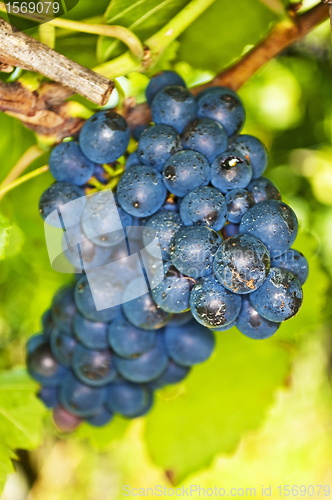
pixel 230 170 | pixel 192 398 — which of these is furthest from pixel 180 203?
pixel 192 398

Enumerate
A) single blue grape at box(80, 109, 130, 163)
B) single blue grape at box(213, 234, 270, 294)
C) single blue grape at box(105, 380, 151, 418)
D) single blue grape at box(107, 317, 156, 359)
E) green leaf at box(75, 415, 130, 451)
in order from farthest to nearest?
green leaf at box(75, 415, 130, 451)
single blue grape at box(105, 380, 151, 418)
single blue grape at box(107, 317, 156, 359)
single blue grape at box(80, 109, 130, 163)
single blue grape at box(213, 234, 270, 294)

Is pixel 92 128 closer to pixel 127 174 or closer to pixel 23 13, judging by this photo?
pixel 127 174

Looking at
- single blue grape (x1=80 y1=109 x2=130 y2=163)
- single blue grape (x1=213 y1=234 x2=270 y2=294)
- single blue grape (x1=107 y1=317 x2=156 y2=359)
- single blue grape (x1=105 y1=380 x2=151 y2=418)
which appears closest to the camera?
single blue grape (x1=213 y1=234 x2=270 y2=294)

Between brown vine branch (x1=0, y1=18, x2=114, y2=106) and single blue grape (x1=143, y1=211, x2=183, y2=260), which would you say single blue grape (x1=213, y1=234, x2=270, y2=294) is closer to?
single blue grape (x1=143, y1=211, x2=183, y2=260)

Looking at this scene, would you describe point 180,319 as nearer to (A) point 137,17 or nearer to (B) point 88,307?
(B) point 88,307

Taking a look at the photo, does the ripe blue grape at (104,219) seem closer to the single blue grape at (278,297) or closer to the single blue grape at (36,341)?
the single blue grape at (278,297)

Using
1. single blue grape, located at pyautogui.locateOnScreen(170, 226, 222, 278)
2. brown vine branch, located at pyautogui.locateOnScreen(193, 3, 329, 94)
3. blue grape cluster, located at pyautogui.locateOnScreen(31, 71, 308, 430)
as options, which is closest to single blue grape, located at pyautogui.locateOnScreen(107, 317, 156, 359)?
blue grape cluster, located at pyautogui.locateOnScreen(31, 71, 308, 430)

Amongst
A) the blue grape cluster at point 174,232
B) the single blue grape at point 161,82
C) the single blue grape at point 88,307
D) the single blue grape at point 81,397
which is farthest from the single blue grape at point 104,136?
the single blue grape at point 81,397
